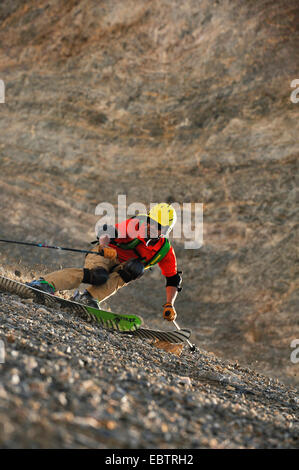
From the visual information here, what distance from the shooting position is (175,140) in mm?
19219

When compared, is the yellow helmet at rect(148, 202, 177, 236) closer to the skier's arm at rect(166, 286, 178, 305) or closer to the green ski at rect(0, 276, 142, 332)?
the skier's arm at rect(166, 286, 178, 305)

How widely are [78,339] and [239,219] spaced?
12.6m

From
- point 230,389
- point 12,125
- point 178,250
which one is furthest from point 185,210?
point 230,389

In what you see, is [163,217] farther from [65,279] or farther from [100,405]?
[100,405]

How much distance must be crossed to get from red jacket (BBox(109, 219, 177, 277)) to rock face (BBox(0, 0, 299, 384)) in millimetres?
7499

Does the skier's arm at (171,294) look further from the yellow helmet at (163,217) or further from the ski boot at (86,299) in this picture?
the ski boot at (86,299)


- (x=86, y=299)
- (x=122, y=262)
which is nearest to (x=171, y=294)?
(x=122, y=262)

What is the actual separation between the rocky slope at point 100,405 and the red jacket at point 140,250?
3.07m

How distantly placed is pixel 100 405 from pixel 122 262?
615 centimetres

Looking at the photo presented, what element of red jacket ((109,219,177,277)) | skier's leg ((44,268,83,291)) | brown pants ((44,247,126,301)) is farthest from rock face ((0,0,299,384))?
skier's leg ((44,268,83,291))

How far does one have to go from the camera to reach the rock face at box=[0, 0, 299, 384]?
1655 centimetres

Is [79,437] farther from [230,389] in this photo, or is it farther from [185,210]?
[185,210]

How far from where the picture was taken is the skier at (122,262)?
8508 mm

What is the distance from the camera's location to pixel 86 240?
60.1ft
